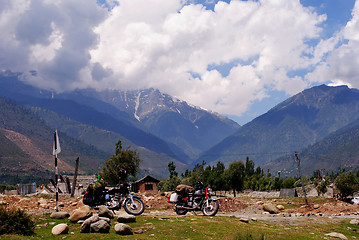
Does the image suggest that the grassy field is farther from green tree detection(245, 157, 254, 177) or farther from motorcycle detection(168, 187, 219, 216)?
green tree detection(245, 157, 254, 177)

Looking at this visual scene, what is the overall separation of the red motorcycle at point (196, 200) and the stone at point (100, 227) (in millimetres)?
8959

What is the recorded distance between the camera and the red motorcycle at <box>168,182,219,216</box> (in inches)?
875

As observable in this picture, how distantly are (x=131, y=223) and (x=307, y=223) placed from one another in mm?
12220

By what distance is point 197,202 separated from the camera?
74.7 ft

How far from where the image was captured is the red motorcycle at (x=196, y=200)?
2222 cm

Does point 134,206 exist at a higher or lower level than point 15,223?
higher

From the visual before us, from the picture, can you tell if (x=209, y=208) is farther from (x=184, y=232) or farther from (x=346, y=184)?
(x=346, y=184)

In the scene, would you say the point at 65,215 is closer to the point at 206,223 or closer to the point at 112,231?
the point at 112,231

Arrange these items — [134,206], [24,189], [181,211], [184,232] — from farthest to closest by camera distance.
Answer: [24,189] < [181,211] < [134,206] < [184,232]

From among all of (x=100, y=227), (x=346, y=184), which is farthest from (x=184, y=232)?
(x=346, y=184)

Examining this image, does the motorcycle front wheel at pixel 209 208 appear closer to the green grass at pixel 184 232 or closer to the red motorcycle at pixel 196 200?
the red motorcycle at pixel 196 200

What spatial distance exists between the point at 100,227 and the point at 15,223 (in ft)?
11.2

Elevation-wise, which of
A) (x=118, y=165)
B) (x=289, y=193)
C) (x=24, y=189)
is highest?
(x=118, y=165)

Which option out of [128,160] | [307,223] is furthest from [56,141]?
[128,160]
